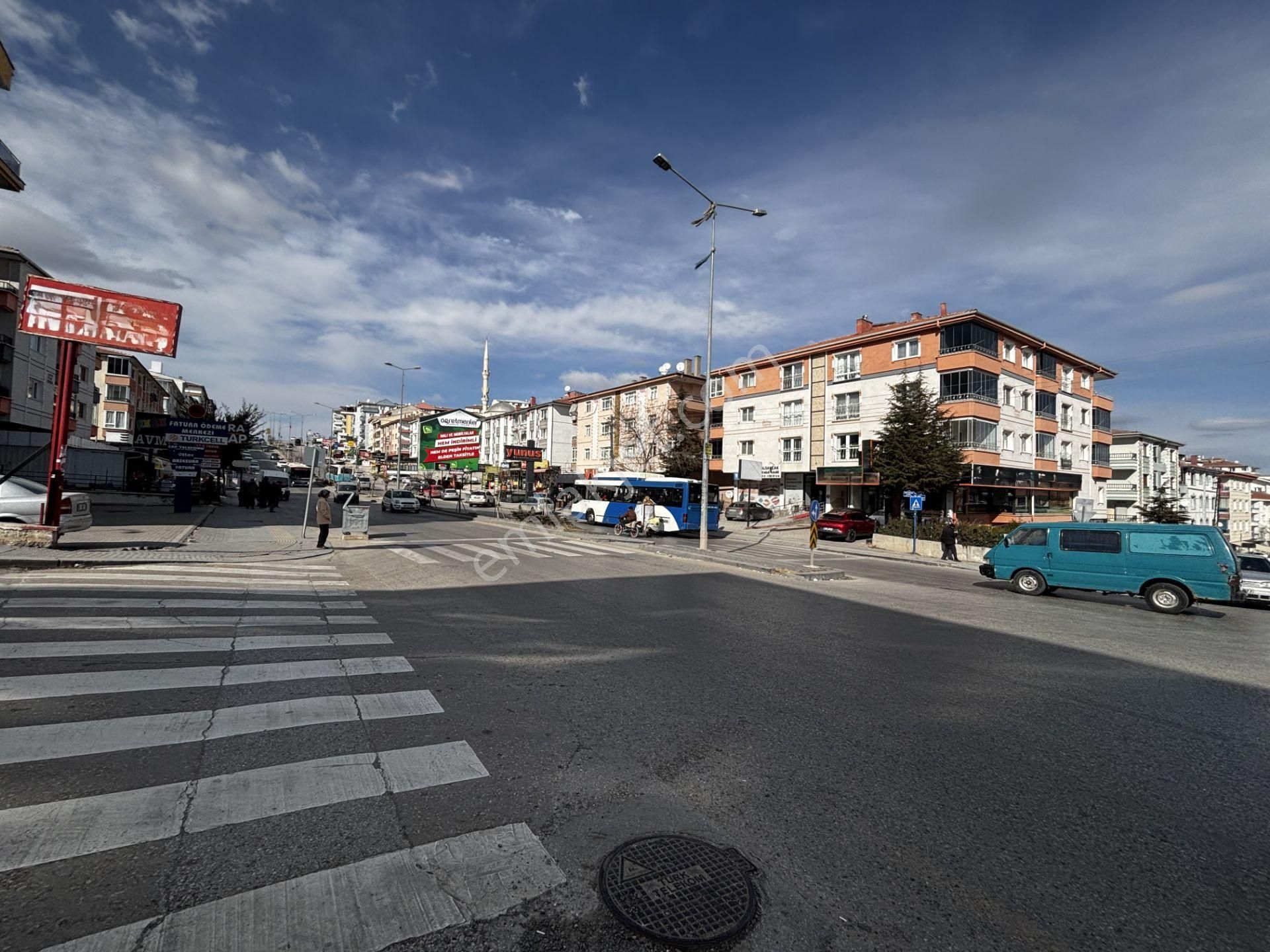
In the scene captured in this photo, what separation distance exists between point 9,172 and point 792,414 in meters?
39.3

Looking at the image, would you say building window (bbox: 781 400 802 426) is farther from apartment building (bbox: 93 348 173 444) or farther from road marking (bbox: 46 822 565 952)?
apartment building (bbox: 93 348 173 444)

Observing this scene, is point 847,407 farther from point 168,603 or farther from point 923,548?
point 168,603

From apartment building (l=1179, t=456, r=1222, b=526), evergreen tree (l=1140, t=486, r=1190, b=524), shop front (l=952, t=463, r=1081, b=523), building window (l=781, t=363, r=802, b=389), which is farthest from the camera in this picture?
apartment building (l=1179, t=456, r=1222, b=526)

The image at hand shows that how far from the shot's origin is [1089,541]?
43.1ft

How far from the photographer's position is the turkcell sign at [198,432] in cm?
2772

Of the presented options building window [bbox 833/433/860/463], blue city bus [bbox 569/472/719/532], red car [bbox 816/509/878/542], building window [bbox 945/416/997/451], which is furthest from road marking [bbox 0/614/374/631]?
building window [bbox 833/433/860/463]

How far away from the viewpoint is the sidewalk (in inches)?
460

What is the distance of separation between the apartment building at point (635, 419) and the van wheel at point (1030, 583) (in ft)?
110

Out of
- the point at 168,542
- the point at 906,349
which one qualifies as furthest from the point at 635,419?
the point at 168,542

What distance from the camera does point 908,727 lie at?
4.88m

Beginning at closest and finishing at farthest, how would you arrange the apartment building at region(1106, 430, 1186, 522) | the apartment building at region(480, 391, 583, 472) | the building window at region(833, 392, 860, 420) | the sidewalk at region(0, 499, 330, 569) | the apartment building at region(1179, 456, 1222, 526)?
1. the sidewalk at region(0, 499, 330, 569)
2. the building window at region(833, 392, 860, 420)
3. the apartment building at region(1106, 430, 1186, 522)
4. the apartment building at region(480, 391, 583, 472)
5. the apartment building at region(1179, 456, 1222, 526)

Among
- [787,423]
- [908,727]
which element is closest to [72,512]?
[908,727]

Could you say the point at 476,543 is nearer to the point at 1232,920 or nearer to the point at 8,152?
the point at 8,152

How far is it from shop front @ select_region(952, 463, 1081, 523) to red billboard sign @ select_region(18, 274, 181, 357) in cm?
3570
